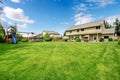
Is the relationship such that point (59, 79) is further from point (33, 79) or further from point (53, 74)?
point (33, 79)

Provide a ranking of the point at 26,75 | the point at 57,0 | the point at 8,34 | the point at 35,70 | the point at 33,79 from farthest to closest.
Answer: the point at 57,0 → the point at 8,34 → the point at 35,70 → the point at 26,75 → the point at 33,79

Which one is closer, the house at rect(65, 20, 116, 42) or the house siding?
the house at rect(65, 20, 116, 42)

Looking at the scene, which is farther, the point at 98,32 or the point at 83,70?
the point at 98,32

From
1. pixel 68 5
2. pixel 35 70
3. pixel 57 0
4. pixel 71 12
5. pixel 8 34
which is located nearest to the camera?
pixel 35 70

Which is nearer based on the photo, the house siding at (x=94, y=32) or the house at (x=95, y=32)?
the house at (x=95, y=32)

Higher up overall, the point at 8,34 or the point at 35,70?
the point at 8,34

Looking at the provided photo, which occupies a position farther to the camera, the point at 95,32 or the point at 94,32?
the point at 94,32

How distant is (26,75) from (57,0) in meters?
30.1

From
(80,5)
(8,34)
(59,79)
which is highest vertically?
(80,5)

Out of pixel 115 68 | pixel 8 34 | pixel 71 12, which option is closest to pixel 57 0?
pixel 71 12

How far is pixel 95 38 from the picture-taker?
3925 cm

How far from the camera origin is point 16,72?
17.5ft

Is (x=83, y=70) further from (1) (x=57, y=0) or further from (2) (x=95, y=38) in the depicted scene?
(2) (x=95, y=38)

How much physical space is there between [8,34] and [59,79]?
2327 centimetres
